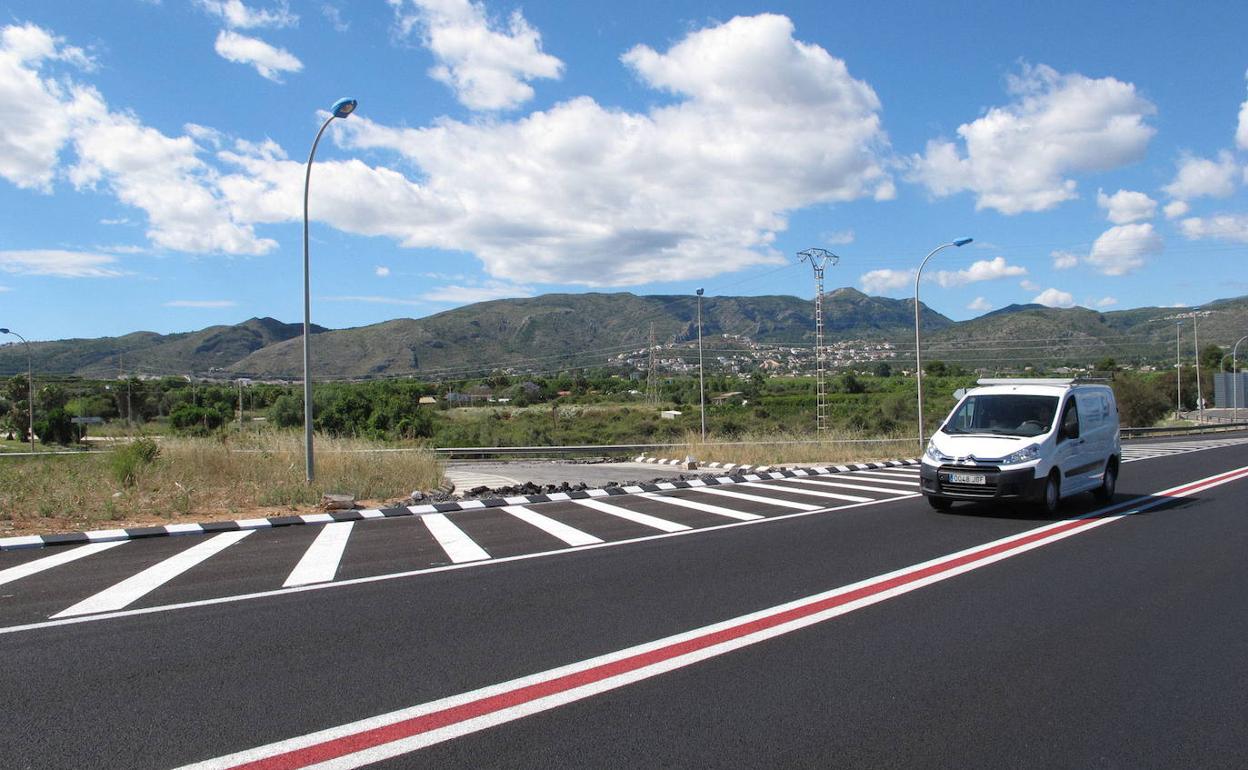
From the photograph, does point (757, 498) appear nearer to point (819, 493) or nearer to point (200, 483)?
point (819, 493)

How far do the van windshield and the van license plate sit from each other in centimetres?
105

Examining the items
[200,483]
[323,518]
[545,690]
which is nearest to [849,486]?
[323,518]

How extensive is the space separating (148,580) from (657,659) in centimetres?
557

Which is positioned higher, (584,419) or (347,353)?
(347,353)

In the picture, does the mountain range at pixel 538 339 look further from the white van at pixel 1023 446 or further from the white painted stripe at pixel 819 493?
the white van at pixel 1023 446

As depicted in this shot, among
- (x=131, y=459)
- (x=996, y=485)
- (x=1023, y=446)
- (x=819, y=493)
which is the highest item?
(x=1023, y=446)

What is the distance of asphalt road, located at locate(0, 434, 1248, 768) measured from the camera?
4.29 m

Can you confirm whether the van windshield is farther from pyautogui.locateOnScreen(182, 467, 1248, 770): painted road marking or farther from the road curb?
the road curb

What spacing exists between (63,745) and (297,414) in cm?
4528

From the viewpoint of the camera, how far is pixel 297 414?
4684 centimetres

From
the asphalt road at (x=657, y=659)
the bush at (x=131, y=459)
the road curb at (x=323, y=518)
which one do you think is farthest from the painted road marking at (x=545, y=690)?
the bush at (x=131, y=459)

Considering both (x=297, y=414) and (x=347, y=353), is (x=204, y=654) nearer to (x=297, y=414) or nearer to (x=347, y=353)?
(x=297, y=414)

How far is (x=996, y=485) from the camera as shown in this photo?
39.8 feet

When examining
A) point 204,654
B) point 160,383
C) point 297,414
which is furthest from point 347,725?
point 160,383
